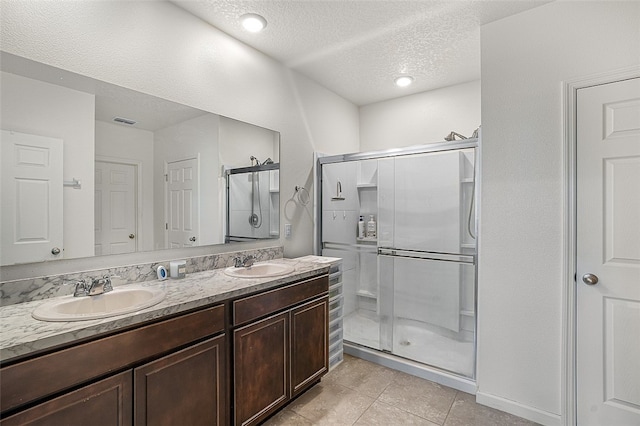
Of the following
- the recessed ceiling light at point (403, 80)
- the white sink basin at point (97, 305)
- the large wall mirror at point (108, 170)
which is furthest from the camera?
the recessed ceiling light at point (403, 80)

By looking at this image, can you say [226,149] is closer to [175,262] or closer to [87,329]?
[175,262]

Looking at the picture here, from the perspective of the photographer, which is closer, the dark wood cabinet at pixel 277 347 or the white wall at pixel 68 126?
the white wall at pixel 68 126

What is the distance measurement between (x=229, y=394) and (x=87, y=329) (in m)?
0.84

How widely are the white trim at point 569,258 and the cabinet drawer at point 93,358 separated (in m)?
2.09

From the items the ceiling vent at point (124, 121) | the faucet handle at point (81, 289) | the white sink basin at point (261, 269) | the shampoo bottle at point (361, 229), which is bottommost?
the white sink basin at point (261, 269)

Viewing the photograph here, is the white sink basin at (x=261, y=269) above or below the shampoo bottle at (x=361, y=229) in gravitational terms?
below

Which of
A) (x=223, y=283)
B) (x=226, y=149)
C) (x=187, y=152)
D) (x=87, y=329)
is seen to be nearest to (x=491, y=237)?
(x=223, y=283)

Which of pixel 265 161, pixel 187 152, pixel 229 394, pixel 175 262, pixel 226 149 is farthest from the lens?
pixel 265 161

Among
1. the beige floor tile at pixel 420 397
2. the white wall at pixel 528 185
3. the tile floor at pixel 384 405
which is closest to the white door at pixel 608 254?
the white wall at pixel 528 185

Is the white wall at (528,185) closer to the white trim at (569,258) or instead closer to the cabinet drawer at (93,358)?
the white trim at (569,258)

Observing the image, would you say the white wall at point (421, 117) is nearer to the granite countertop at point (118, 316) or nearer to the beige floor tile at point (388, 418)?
the granite countertop at point (118, 316)

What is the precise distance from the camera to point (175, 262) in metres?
1.87

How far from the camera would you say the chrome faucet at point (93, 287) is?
1.47 meters

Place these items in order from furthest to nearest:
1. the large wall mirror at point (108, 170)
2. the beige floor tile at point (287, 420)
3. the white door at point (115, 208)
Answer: the beige floor tile at point (287, 420), the white door at point (115, 208), the large wall mirror at point (108, 170)
